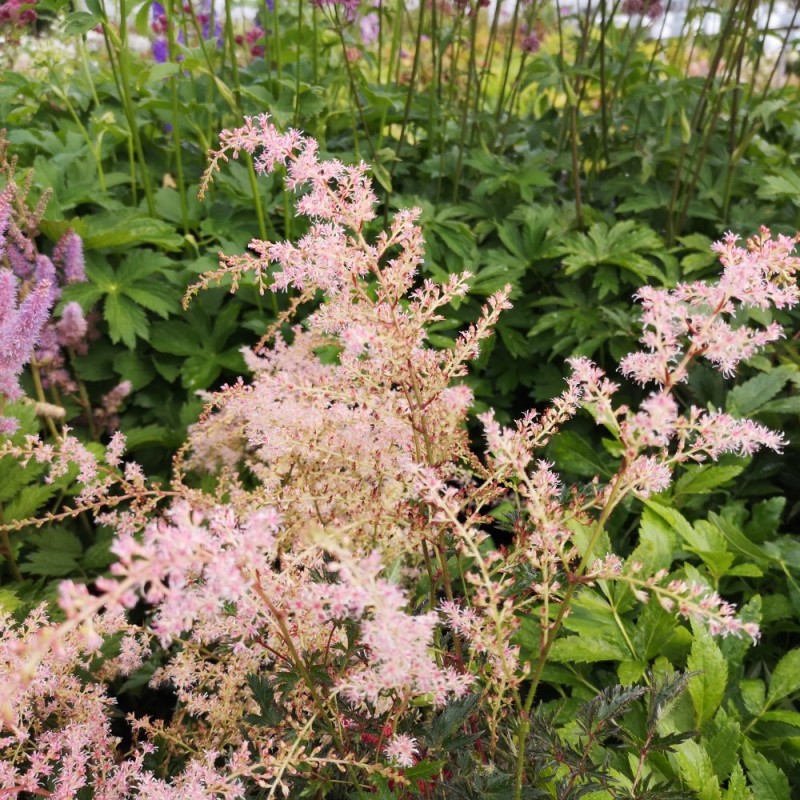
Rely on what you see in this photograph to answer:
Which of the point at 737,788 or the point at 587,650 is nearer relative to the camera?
the point at 737,788

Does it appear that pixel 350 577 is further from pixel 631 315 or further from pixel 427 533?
pixel 631 315

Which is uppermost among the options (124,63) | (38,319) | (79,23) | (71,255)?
(79,23)

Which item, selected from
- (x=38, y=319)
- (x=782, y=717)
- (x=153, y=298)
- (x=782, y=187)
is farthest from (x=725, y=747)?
(x=153, y=298)

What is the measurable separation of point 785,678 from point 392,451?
36.8 inches

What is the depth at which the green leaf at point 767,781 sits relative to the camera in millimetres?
1358

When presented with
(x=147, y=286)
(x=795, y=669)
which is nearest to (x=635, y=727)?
(x=795, y=669)

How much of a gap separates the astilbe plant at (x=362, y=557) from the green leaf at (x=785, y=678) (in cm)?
65

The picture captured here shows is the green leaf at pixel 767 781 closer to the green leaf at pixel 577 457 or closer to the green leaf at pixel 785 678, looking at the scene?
the green leaf at pixel 785 678

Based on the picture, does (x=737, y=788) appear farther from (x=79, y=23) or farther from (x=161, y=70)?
(x=79, y=23)

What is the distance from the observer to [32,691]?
1260mm

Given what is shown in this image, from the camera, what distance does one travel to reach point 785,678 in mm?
1539

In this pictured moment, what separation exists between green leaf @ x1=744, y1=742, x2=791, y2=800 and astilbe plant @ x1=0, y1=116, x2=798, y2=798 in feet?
1.67

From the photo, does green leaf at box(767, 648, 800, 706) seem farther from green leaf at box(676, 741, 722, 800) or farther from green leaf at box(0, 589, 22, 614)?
green leaf at box(0, 589, 22, 614)

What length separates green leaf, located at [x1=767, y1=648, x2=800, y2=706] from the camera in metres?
1.53
